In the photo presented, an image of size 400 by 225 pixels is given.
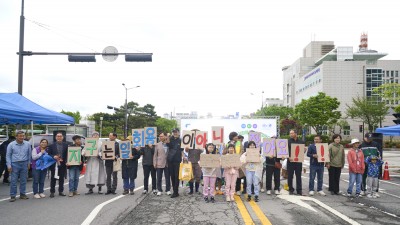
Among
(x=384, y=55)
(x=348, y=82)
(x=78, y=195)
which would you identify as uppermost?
(x=384, y=55)

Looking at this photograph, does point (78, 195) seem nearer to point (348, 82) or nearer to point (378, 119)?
point (378, 119)

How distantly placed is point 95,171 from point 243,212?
16.5 ft

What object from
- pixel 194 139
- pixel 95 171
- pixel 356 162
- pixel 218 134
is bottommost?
pixel 95 171

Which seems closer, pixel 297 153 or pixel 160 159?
pixel 160 159

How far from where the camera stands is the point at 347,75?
73000mm

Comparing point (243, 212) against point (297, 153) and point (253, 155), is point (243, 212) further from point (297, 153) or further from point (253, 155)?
point (297, 153)

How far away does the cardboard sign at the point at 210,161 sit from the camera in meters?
9.95

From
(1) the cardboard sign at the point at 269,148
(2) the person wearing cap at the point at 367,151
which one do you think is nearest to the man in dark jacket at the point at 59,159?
(1) the cardboard sign at the point at 269,148

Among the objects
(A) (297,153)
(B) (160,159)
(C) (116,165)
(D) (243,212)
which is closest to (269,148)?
(A) (297,153)

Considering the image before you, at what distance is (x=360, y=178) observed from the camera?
1106 cm

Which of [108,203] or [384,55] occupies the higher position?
[384,55]

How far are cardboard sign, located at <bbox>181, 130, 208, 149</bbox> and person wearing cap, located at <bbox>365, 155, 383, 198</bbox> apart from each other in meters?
5.15

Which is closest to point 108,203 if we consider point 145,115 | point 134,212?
point 134,212

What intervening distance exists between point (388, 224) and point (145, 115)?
197ft
